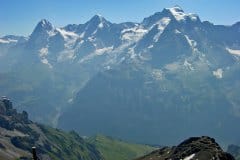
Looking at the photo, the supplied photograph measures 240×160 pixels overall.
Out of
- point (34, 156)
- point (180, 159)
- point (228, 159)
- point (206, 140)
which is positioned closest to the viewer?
point (34, 156)

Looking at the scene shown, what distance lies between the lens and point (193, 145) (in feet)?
581

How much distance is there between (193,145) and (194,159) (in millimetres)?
21346

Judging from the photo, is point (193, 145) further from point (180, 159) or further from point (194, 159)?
point (194, 159)

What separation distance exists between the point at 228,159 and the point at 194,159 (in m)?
20.4

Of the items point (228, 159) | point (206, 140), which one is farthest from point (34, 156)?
point (206, 140)

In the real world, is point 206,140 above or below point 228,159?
above

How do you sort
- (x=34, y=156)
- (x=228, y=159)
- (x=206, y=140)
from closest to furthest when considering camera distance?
(x=34, y=156), (x=228, y=159), (x=206, y=140)

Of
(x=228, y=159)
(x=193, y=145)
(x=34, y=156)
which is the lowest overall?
(x=34, y=156)

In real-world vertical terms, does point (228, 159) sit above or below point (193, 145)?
below

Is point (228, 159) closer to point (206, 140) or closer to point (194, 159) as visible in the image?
point (194, 159)

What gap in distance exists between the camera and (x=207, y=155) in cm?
14775

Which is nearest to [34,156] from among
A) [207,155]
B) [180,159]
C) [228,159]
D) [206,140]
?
[228,159]

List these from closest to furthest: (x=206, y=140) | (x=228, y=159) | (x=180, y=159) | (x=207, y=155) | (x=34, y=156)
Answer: (x=34, y=156) → (x=228, y=159) → (x=207, y=155) → (x=180, y=159) → (x=206, y=140)

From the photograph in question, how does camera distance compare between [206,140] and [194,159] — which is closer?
[194,159]
